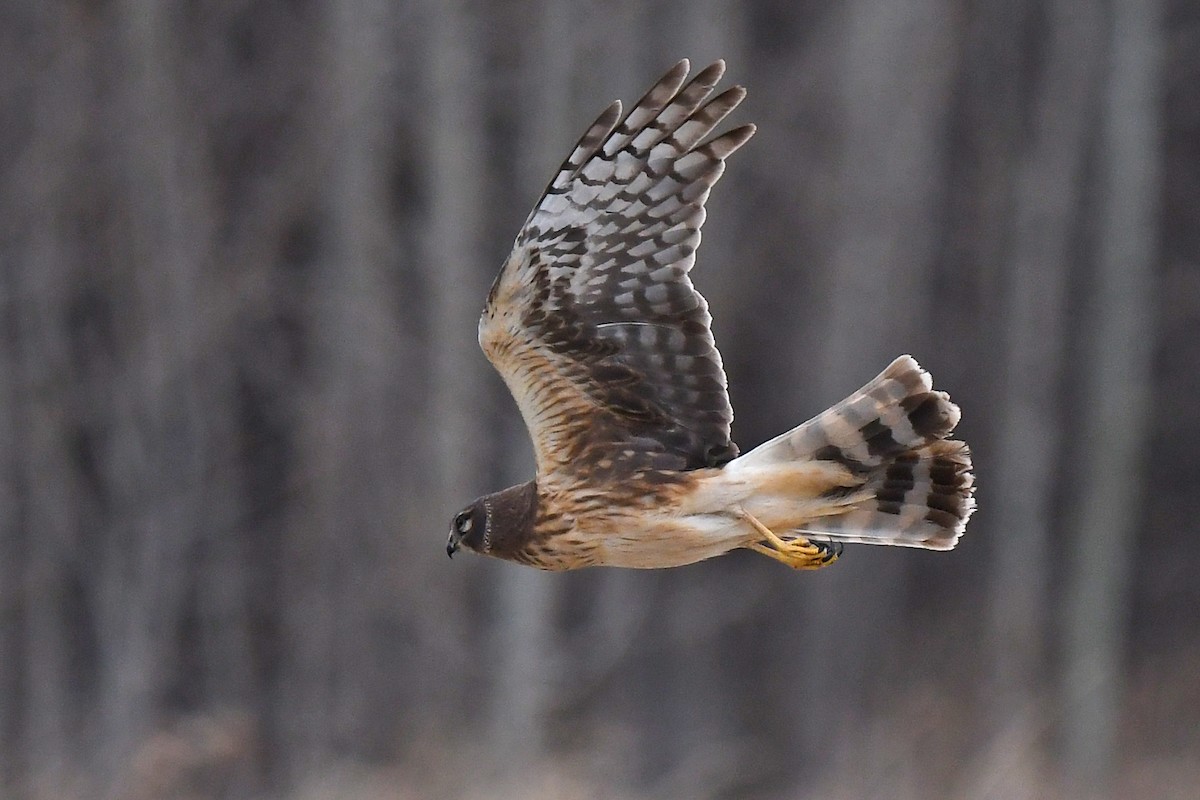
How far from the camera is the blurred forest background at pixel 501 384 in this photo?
1292 cm

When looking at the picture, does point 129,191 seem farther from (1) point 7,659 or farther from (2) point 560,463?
(2) point 560,463

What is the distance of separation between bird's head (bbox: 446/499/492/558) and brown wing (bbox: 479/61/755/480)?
217 mm

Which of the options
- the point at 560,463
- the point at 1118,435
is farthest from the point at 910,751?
the point at 560,463

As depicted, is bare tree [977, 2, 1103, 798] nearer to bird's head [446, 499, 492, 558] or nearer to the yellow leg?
the yellow leg

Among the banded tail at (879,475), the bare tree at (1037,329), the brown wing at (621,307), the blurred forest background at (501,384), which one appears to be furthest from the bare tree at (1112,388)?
the brown wing at (621,307)

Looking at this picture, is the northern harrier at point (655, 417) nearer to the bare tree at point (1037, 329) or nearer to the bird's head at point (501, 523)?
the bird's head at point (501, 523)

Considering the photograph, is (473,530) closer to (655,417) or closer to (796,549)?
(655,417)

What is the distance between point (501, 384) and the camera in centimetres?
1341

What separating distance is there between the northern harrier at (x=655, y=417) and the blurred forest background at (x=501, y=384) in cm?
664

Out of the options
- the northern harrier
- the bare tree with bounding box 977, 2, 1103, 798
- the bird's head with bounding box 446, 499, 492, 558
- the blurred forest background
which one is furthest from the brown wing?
the bare tree with bounding box 977, 2, 1103, 798

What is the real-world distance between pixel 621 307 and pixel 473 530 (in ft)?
2.52

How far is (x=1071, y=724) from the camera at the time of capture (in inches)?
549

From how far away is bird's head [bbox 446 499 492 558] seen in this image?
5.61 meters

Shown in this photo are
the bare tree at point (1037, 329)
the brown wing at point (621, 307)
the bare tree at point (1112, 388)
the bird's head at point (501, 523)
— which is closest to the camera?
the brown wing at point (621, 307)
